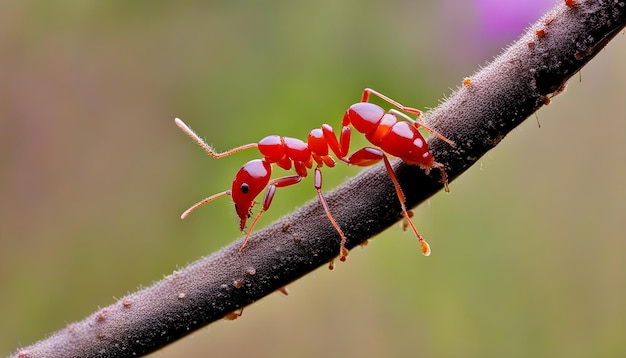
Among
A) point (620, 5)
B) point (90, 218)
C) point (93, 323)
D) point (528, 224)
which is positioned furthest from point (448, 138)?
point (90, 218)

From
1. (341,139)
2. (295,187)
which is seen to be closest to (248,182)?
(341,139)

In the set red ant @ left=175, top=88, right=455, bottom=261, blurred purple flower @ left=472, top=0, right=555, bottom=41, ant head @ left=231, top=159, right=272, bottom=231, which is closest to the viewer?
red ant @ left=175, top=88, right=455, bottom=261

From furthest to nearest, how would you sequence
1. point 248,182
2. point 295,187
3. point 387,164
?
point 295,187 → point 248,182 → point 387,164

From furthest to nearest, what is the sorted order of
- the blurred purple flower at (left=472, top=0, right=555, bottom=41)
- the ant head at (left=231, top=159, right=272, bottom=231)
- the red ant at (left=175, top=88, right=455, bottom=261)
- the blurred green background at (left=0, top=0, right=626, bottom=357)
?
the blurred purple flower at (left=472, top=0, right=555, bottom=41)
the blurred green background at (left=0, top=0, right=626, bottom=357)
the ant head at (left=231, top=159, right=272, bottom=231)
the red ant at (left=175, top=88, right=455, bottom=261)

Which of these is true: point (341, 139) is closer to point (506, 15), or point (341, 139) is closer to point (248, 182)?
point (248, 182)

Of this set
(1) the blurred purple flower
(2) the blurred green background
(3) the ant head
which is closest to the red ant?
(3) the ant head

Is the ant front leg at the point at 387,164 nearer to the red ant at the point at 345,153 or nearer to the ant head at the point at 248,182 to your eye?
the red ant at the point at 345,153

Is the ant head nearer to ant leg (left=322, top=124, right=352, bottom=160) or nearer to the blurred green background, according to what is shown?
ant leg (left=322, top=124, right=352, bottom=160)

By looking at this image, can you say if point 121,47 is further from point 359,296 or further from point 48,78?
point 359,296

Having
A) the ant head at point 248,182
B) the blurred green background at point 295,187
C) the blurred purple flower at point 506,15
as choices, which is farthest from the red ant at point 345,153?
the blurred purple flower at point 506,15
